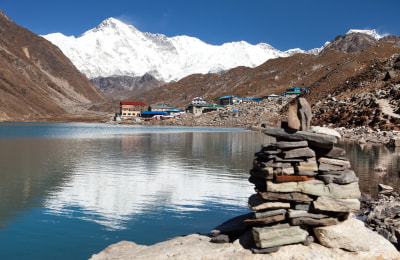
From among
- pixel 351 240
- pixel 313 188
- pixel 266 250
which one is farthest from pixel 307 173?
pixel 266 250

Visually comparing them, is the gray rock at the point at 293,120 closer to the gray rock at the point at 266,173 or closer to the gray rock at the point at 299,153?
the gray rock at the point at 299,153

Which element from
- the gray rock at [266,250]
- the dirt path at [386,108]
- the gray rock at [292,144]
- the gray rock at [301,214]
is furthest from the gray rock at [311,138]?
the dirt path at [386,108]

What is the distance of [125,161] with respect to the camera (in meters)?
37.3

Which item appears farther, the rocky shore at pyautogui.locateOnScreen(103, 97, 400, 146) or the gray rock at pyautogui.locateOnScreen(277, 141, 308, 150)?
the rocky shore at pyautogui.locateOnScreen(103, 97, 400, 146)

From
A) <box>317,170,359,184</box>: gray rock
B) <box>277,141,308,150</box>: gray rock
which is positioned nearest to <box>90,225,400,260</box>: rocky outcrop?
<box>317,170,359,184</box>: gray rock

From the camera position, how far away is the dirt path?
6755cm

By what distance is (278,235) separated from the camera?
35.0ft

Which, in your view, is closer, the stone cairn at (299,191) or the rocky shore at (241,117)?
the stone cairn at (299,191)

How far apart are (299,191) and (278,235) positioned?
5.16 feet

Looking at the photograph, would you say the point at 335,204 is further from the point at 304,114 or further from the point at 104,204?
the point at 104,204

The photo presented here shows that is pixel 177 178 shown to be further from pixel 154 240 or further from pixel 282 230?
pixel 282 230

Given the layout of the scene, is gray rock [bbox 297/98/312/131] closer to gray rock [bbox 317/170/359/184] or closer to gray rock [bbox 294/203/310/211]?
gray rock [bbox 317/170/359/184]

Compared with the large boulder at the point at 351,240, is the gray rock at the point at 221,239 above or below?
below

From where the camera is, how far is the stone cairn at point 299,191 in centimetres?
1079
